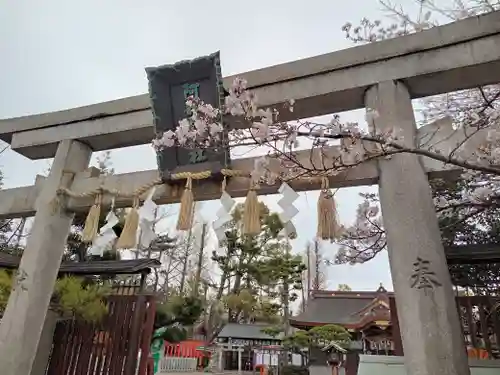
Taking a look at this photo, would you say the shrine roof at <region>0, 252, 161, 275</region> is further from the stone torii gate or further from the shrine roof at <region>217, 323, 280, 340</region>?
the shrine roof at <region>217, 323, 280, 340</region>

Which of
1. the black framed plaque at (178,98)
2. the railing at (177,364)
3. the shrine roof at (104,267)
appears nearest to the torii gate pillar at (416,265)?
the black framed plaque at (178,98)

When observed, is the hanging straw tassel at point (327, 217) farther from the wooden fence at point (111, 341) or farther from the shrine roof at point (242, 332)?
the shrine roof at point (242, 332)

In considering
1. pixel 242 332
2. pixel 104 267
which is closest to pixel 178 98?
pixel 104 267

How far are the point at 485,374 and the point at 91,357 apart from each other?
3325 millimetres

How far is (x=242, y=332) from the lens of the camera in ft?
59.0

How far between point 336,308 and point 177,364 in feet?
20.5

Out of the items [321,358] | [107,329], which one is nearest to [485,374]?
[107,329]

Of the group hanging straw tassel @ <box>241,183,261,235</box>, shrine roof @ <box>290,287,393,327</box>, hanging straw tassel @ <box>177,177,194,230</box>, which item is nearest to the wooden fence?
hanging straw tassel @ <box>177,177,194,230</box>

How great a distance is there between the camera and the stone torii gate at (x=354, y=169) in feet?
6.68

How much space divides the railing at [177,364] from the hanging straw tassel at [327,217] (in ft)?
39.4

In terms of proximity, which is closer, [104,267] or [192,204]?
[192,204]

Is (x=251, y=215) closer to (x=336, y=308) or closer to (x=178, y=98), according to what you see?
(x=178, y=98)

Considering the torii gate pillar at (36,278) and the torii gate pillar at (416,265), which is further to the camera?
the torii gate pillar at (36,278)

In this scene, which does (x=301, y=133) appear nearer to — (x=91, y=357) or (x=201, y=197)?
(x=201, y=197)
